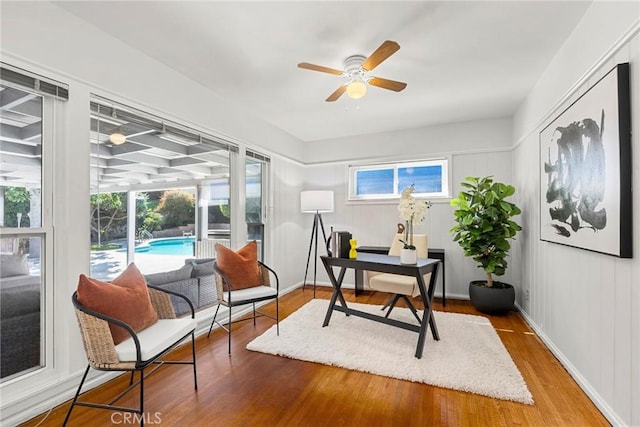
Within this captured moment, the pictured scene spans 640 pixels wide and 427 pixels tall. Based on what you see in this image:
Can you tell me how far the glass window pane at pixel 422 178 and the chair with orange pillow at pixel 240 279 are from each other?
108 inches

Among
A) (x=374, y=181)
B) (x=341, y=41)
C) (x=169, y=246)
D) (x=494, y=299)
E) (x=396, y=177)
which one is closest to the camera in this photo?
(x=341, y=41)

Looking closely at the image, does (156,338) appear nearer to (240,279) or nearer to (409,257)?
(240,279)

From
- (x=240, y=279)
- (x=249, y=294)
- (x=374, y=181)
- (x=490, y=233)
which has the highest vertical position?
(x=374, y=181)

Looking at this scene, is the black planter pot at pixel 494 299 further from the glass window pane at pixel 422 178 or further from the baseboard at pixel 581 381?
the glass window pane at pixel 422 178

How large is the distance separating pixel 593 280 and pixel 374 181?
328cm

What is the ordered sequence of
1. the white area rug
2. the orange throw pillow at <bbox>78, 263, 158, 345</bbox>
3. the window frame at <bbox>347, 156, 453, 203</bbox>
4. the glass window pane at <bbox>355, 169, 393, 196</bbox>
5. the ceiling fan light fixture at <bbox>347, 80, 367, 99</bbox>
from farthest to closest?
1. the glass window pane at <bbox>355, 169, 393, 196</bbox>
2. the window frame at <bbox>347, 156, 453, 203</bbox>
3. the ceiling fan light fixture at <bbox>347, 80, 367, 99</bbox>
4. the white area rug
5. the orange throw pillow at <bbox>78, 263, 158, 345</bbox>

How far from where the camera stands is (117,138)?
2381 mm

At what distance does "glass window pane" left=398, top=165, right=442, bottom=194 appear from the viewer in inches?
177

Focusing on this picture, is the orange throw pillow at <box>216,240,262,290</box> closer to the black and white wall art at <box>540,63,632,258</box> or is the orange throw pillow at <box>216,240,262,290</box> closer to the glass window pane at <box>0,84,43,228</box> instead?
the glass window pane at <box>0,84,43,228</box>

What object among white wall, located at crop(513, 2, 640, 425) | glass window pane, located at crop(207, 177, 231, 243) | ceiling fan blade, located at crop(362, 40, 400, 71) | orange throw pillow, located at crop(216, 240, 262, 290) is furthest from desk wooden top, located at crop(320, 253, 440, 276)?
ceiling fan blade, located at crop(362, 40, 400, 71)

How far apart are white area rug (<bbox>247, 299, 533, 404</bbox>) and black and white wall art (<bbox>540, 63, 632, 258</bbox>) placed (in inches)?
43.2

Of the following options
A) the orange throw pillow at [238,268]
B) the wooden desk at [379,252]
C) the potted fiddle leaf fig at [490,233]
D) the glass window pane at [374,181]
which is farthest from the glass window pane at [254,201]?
the potted fiddle leaf fig at [490,233]

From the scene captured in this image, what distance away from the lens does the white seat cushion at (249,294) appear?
8.91ft
